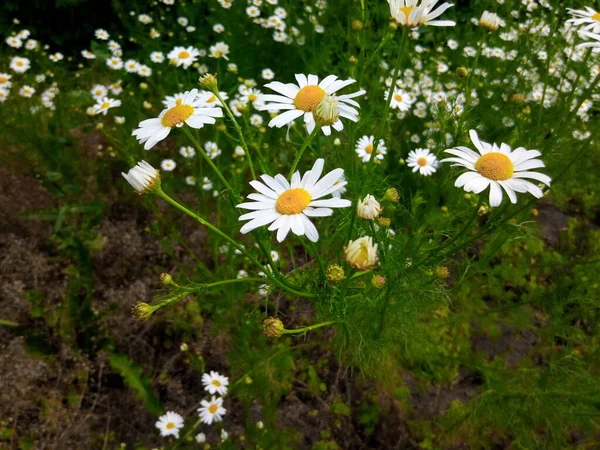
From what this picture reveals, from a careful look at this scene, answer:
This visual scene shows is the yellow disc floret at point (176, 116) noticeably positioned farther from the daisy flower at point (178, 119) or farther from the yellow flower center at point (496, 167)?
the yellow flower center at point (496, 167)

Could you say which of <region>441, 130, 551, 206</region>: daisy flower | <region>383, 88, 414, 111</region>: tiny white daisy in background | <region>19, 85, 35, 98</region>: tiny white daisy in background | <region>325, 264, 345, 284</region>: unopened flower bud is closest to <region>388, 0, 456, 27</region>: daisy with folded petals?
<region>441, 130, 551, 206</region>: daisy flower

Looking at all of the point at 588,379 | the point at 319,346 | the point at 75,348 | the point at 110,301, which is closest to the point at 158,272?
the point at 110,301

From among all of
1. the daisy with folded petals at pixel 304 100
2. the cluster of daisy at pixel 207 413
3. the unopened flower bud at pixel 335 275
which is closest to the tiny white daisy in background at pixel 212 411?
the cluster of daisy at pixel 207 413

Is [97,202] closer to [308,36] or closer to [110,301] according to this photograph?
[110,301]

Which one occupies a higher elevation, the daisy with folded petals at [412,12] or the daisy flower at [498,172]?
the daisy with folded petals at [412,12]

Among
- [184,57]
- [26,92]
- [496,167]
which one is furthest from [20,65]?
[496,167]

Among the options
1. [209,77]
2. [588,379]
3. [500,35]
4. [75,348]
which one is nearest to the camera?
[209,77]

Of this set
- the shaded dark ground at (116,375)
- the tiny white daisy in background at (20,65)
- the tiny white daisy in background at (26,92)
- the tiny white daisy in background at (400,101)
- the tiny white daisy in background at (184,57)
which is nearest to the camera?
the shaded dark ground at (116,375)
